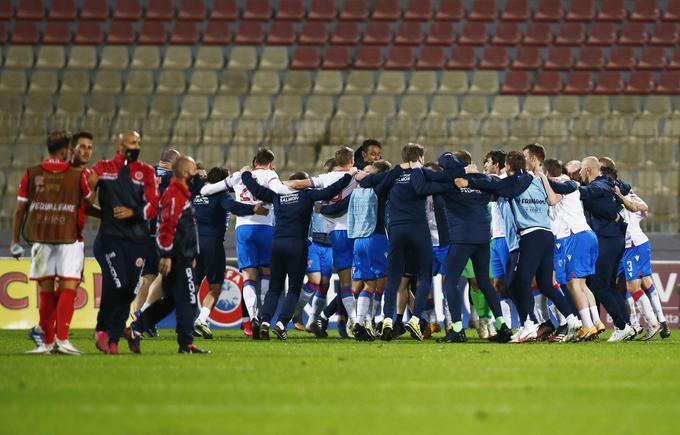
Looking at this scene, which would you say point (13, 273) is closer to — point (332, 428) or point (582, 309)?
point (582, 309)

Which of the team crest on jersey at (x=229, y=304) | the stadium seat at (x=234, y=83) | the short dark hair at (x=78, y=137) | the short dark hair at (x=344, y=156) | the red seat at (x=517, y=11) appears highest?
the red seat at (x=517, y=11)

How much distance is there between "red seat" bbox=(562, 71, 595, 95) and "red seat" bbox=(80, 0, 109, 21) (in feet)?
36.3

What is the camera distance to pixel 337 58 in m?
25.8

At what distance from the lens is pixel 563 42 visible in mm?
26781

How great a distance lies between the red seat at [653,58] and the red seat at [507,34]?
293 centimetres

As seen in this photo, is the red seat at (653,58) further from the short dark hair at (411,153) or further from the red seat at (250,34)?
the short dark hair at (411,153)

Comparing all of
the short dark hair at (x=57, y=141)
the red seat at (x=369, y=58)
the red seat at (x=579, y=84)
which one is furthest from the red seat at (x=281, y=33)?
the short dark hair at (x=57, y=141)

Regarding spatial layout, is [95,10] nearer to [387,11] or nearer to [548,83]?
[387,11]

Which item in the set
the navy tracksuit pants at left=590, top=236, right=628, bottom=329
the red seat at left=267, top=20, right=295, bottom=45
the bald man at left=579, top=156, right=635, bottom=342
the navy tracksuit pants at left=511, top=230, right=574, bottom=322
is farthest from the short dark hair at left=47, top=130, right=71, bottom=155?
the red seat at left=267, top=20, right=295, bottom=45

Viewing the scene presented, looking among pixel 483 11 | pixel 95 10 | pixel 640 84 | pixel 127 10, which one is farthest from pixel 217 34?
pixel 640 84

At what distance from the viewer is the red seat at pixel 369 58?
25734 millimetres

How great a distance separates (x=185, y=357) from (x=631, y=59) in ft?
63.8

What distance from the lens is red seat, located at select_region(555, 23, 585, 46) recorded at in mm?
26750

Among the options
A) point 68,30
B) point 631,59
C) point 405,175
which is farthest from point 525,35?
point 405,175
